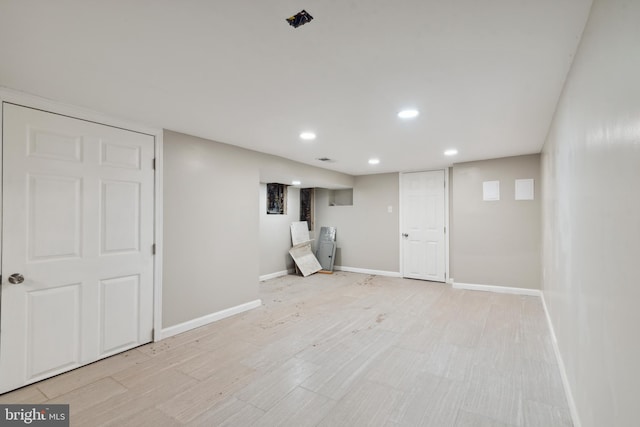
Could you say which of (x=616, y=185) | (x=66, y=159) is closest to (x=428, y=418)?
(x=616, y=185)

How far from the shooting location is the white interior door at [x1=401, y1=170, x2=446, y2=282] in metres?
5.91

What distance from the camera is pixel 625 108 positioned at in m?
1.03

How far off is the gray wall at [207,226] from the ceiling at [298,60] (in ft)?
1.70

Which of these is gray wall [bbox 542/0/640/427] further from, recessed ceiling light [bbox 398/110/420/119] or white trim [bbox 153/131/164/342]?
white trim [bbox 153/131/164/342]

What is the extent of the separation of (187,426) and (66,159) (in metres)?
2.39

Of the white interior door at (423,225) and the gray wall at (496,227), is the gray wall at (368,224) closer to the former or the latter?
the white interior door at (423,225)

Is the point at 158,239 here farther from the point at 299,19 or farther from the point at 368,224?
the point at 368,224

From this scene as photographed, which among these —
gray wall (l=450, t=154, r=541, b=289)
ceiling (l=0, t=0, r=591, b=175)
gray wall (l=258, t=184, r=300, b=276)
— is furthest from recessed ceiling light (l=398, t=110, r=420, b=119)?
gray wall (l=258, t=184, r=300, b=276)

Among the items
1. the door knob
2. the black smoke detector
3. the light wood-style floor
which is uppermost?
the black smoke detector

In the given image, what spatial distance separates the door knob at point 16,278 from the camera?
228 cm

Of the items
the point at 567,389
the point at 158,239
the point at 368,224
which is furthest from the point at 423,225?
the point at 158,239

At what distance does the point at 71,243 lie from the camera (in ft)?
8.53

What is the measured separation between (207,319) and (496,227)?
4.73 meters

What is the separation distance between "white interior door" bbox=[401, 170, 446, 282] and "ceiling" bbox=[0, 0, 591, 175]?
112 inches
